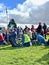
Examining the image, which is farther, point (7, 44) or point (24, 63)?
point (7, 44)

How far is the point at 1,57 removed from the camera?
17422 mm

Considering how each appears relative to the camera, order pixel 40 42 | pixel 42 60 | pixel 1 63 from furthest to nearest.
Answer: pixel 40 42 → pixel 42 60 → pixel 1 63

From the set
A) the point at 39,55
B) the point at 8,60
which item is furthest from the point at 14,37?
the point at 8,60

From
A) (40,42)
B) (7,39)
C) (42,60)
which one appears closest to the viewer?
(42,60)

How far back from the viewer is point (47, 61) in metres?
16.4

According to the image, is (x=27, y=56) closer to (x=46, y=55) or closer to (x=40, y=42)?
(x=46, y=55)

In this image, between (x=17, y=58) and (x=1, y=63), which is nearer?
(x=1, y=63)

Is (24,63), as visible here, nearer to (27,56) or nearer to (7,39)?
(27,56)

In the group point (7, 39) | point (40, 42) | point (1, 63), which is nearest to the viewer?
point (1, 63)

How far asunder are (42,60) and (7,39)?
999cm

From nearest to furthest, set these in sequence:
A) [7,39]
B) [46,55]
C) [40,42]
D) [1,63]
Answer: [1,63] → [46,55] → [40,42] → [7,39]

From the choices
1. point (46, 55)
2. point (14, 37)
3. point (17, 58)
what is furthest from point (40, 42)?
point (17, 58)

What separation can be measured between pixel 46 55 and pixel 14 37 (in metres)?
6.61

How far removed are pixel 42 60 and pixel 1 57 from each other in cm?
276
